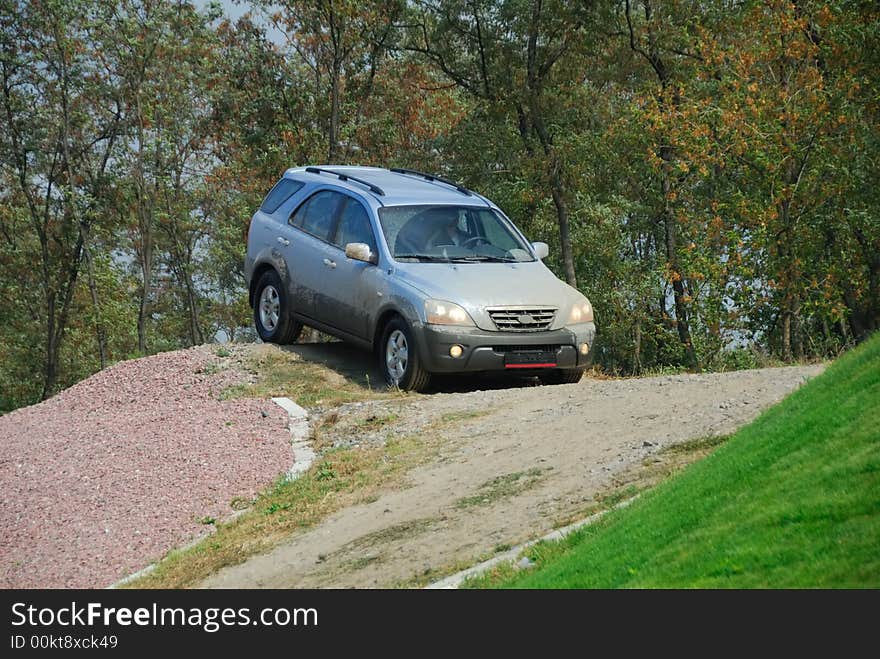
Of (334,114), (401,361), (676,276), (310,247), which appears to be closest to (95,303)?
(334,114)

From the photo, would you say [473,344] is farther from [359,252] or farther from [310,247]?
[310,247]

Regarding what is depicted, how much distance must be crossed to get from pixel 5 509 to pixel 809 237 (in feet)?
54.5

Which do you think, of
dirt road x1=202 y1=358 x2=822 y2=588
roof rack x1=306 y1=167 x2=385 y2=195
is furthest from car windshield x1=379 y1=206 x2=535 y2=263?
dirt road x1=202 y1=358 x2=822 y2=588

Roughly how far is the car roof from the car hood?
3.75 feet

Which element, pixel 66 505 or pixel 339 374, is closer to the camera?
pixel 66 505

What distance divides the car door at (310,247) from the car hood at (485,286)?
1432 mm

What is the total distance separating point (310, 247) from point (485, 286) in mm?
2507

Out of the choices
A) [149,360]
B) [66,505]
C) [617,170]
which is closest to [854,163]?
[617,170]

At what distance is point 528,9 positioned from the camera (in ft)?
98.7

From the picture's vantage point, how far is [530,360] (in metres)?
13.1

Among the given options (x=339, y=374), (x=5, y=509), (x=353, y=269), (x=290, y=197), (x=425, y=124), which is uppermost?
(x=425, y=124)

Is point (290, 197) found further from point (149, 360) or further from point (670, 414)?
point (670, 414)

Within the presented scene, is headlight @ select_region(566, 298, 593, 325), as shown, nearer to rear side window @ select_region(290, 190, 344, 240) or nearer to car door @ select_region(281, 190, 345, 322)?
car door @ select_region(281, 190, 345, 322)

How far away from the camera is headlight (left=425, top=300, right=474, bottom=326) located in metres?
12.6
